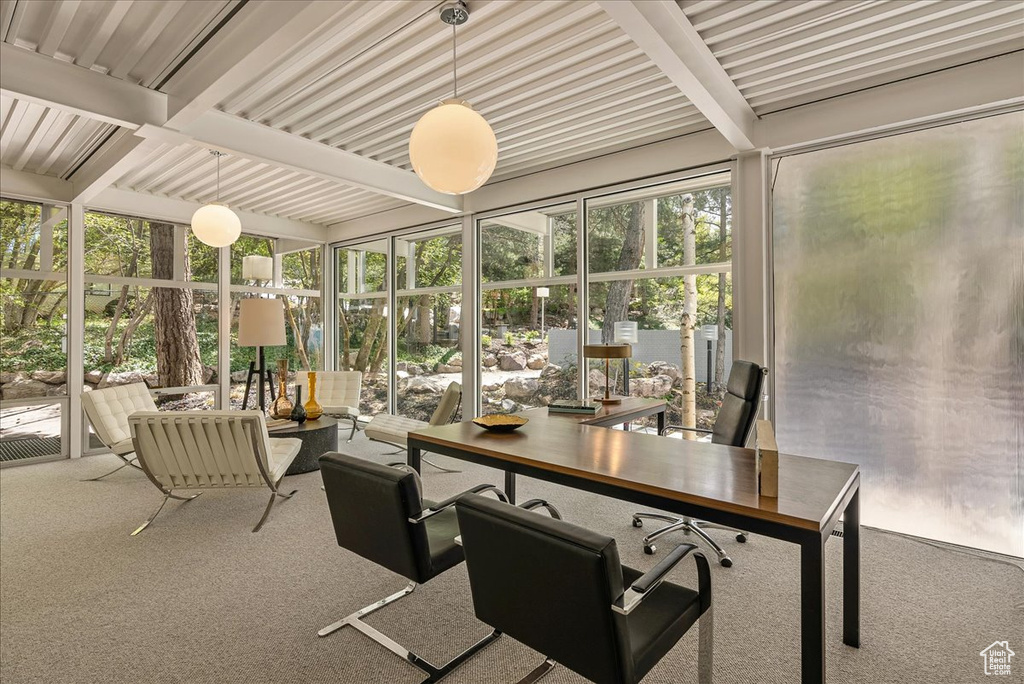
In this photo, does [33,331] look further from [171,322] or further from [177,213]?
[177,213]

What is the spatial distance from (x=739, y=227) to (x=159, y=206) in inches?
243

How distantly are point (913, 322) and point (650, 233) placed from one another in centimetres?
Answer: 197

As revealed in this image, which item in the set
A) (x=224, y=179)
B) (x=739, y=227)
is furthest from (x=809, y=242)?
(x=224, y=179)

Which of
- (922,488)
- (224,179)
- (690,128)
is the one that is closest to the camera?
(922,488)

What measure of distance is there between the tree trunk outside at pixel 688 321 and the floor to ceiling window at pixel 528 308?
1.04 metres

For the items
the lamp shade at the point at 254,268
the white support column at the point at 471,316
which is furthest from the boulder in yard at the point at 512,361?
the lamp shade at the point at 254,268

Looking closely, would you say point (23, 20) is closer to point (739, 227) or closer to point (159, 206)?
point (159, 206)

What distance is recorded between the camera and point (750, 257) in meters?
3.71

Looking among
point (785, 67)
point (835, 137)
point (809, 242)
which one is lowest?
point (809, 242)

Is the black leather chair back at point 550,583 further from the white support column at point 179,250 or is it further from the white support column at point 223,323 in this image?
the white support column at point 179,250

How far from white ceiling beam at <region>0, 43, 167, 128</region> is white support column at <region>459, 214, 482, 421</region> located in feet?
9.75

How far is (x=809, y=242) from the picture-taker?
354 centimetres

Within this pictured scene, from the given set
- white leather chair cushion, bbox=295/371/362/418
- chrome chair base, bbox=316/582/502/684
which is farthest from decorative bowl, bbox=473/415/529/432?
white leather chair cushion, bbox=295/371/362/418

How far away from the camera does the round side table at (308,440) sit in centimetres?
424
